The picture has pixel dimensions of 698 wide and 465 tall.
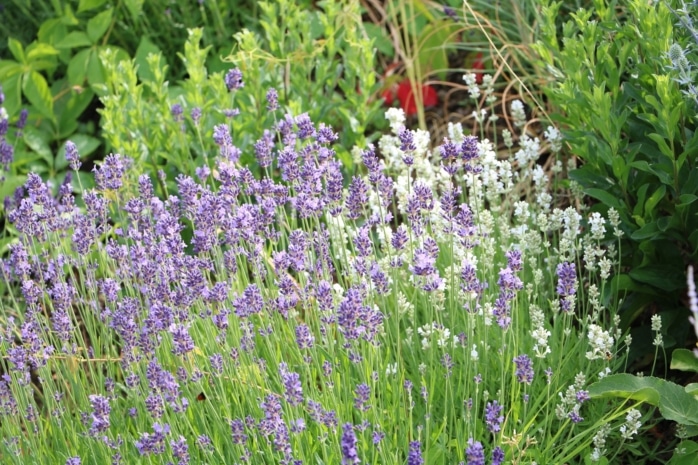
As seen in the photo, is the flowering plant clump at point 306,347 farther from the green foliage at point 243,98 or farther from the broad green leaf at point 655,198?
the green foliage at point 243,98

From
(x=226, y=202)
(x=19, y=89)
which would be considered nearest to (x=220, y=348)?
(x=226, y=202)

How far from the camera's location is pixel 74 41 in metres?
4.88

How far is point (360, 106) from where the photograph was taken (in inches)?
163

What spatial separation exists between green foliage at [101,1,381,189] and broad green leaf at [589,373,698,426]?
1.76m

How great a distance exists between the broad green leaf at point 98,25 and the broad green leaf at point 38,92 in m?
0.34

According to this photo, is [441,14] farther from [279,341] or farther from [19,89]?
[279,341]

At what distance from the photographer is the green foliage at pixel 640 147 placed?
9.46 feet

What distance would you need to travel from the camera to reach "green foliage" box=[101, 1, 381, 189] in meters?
4.05

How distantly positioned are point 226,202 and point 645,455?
147cm

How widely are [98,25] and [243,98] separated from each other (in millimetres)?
1033

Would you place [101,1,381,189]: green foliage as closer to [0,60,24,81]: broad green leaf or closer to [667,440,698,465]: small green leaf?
[0,60,24,81]: broad green leaf

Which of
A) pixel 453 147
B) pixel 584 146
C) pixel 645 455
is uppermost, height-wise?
pixel 453 147

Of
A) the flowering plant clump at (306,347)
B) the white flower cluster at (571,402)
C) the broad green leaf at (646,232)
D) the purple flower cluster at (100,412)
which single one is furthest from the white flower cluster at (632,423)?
the purple flower cluster at (100,412)

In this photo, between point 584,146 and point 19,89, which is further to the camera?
point 19,89
